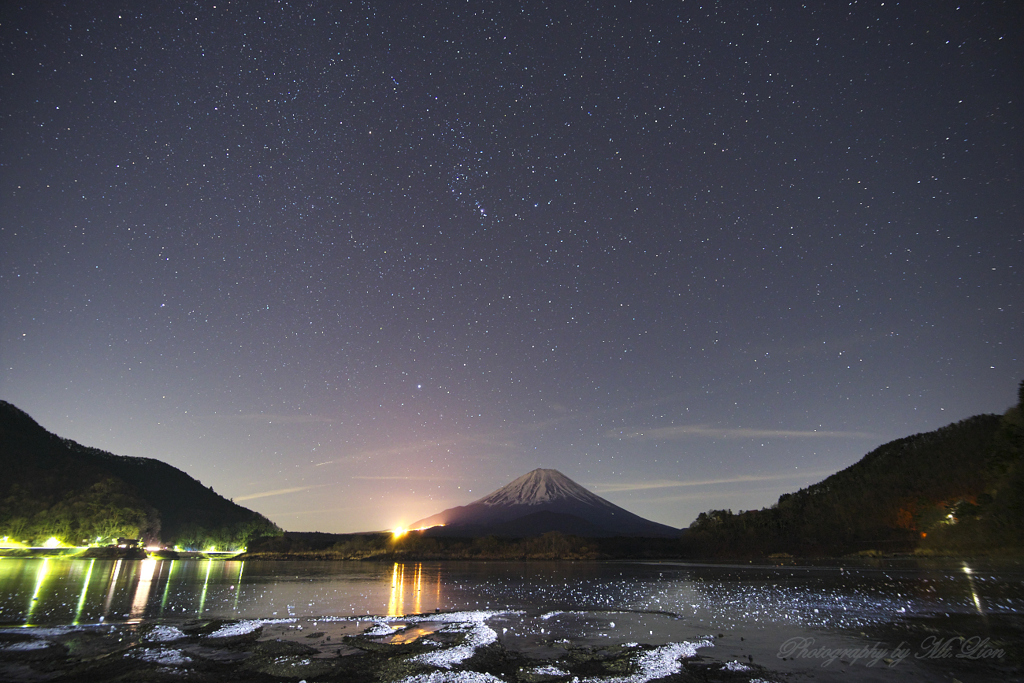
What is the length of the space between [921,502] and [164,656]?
518ft

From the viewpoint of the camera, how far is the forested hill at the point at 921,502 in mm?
63688

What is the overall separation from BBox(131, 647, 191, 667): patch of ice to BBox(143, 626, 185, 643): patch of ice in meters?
2.17

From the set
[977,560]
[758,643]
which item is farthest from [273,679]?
[977,560]

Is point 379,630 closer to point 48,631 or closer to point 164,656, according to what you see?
point 164,656

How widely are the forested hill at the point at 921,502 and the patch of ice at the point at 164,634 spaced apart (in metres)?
75.4

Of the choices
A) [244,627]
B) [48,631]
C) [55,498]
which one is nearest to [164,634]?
[244,627]

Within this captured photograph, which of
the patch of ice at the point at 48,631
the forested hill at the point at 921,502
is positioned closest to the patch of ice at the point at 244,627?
the patch of ice at the point at 48,631

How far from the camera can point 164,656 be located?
59.8 feet

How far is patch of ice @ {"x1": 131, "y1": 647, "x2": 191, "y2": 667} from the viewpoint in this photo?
56.7 ft

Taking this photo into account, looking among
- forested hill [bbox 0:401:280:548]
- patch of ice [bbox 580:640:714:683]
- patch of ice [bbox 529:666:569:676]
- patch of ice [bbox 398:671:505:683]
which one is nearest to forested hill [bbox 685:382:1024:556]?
patch of ice [bbox 580:640:714:683]

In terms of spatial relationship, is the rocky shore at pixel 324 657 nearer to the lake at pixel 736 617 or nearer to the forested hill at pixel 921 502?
the lake at pixel 736 617

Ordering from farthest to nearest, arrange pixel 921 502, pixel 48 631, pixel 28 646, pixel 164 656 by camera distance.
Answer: pixel 921 502, pixel 48 631, pixel 28 646, pixel 164 656

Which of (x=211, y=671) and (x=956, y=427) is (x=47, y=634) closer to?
(x=211, y=671)

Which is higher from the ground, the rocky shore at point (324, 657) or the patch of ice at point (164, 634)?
the patch of ice at point (164, 634)
